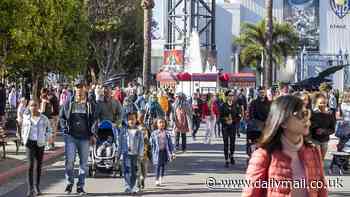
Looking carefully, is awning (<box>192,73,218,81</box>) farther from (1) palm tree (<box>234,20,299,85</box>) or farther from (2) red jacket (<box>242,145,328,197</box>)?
(2) red jacket (<box>242,145,328,197</box>)

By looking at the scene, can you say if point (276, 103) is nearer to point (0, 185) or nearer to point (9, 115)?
point (0, 185)

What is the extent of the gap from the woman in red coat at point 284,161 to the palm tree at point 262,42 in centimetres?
6554

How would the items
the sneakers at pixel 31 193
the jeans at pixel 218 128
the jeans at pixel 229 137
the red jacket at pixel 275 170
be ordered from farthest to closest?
1. the jeans at pixel 218 128
2. the jeans at pixel 229 137
3. the sneakers at pixel 31 193
4. the red jacket at pixel 275 170

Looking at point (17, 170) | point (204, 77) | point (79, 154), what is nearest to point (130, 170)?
point (79, 154)

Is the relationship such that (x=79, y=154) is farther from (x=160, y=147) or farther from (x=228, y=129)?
(x=228, y=129)

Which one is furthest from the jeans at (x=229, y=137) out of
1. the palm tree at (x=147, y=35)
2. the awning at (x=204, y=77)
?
the awning at (x=204, y=77)

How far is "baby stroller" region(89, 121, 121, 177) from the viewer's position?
14836 mm

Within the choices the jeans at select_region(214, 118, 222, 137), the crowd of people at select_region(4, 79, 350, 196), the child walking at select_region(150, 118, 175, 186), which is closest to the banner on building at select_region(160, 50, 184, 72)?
the jeans at select_region(214, 118, 222, 137)

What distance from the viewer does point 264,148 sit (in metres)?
4.70

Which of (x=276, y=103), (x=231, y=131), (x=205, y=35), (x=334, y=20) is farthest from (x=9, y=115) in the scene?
(x=334, y=20)

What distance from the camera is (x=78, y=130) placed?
12305 millimetres

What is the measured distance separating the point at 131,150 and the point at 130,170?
339mm

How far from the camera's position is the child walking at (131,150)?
494 inches

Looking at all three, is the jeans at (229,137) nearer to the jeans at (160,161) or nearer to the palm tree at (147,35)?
the jeans at (160,161)
